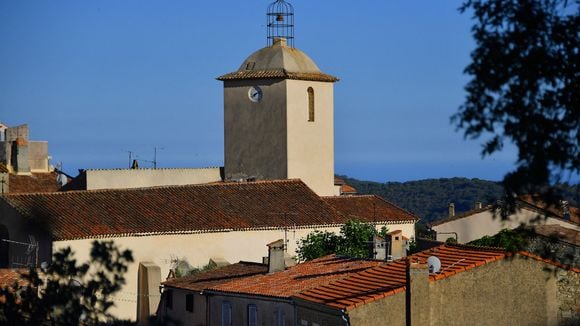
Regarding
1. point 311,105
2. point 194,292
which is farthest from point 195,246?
point 311,105

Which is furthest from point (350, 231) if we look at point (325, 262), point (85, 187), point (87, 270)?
point (87, 270)

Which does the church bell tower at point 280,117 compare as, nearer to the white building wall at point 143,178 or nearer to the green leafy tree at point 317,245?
the white building wall at point 143,178

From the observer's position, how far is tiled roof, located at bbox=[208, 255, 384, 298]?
29.8m

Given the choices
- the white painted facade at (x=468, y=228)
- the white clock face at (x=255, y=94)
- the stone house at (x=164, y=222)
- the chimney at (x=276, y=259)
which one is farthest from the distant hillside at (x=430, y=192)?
the chimney at (x=276, y=259)

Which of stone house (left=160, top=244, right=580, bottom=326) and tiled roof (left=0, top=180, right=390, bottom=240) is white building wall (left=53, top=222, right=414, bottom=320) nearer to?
tiled roof (left=0, top=180, right=390, bottom=240)

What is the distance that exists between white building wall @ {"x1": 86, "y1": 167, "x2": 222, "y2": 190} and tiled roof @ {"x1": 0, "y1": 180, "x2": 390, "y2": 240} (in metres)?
6.04

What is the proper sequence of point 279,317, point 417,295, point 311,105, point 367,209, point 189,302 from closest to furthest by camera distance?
point 417,295, point 279,317, point 189,302, point 367,209, point 311,105

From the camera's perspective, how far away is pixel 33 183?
57906 millimetres

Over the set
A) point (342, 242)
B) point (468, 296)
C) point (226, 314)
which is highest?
point (342, 242)

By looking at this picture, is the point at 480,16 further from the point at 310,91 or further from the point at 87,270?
the point at 310,91

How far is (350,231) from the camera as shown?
43.7 m

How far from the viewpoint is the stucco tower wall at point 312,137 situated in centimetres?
5603

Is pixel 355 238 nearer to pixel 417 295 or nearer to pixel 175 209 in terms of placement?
pixel 175 209

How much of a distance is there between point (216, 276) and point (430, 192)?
238 ft
